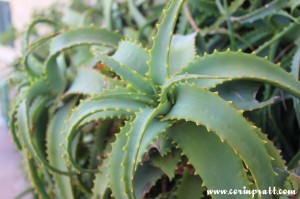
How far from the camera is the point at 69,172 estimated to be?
0.60 meters

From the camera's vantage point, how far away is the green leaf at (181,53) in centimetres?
50

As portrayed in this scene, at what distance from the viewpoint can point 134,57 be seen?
517 millimetres

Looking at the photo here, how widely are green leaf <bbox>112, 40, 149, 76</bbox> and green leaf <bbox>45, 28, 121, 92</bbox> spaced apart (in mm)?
87

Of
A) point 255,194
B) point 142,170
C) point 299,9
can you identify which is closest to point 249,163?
point 255,194

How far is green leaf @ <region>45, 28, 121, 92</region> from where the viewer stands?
1.95ft

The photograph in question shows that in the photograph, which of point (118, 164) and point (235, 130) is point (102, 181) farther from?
point (235, 130)

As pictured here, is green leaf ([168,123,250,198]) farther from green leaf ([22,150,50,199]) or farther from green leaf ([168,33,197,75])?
green leaf ([22,150,50,199])

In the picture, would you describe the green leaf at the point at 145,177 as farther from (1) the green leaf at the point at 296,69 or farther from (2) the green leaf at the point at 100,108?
(1) the green leaf at the point at 296,69

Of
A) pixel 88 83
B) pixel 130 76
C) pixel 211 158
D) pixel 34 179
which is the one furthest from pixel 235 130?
pixel 34 179

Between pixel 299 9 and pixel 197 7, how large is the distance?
17cm

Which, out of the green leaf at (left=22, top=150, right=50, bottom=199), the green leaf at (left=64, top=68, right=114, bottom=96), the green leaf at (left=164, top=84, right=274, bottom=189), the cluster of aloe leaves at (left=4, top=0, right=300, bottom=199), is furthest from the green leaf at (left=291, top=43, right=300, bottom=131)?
the green leaf at (left=22, top=150, right=50, bottom=199)

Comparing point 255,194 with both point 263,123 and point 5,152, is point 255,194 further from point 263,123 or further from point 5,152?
point 5,152

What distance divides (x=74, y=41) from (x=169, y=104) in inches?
9.0

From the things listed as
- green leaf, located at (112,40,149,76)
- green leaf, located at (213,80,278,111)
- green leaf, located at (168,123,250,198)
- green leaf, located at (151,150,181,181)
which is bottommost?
green leaf, located at (168,123,250,198)
